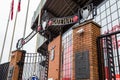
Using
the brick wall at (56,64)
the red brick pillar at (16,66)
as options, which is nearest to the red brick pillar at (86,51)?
the red brick pillar at (16,66)

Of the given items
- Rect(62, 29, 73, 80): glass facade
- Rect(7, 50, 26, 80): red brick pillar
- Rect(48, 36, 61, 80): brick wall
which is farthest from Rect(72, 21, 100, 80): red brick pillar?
Rect(48, 36, 61, 80): brick wall

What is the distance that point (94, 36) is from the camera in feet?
15.1

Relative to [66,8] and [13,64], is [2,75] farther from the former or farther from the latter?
[66,8]

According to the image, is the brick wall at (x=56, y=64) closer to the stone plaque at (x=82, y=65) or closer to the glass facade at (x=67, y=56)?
the glass facade at (x=67, y=56)

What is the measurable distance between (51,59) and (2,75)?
5805 mm

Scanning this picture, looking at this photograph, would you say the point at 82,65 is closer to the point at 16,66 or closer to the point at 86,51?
the point at 86,51

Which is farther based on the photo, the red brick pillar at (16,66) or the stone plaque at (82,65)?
the red brick pillar at (16,66)

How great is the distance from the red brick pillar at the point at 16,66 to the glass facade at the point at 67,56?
173 inches

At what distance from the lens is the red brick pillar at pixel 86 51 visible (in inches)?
169

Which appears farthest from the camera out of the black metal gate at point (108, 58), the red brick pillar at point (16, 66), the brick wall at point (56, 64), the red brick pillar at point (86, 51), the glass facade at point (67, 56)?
the brick wall at point (56, 64)

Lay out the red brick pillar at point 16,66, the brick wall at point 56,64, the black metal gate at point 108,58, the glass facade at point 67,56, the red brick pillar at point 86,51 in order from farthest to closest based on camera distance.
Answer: the brick wall at point 56,64 < the glass facade at point 67,56 < the red brick pillar at point 16,66 < the red brick pillar at point 86,51 < the black metal gate at point 108,58

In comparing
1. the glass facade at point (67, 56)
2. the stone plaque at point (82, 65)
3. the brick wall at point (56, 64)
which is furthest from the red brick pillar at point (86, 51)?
the brick wall at point (56, 64)

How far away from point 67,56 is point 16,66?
209 inches

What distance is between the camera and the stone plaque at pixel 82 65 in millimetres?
4355
